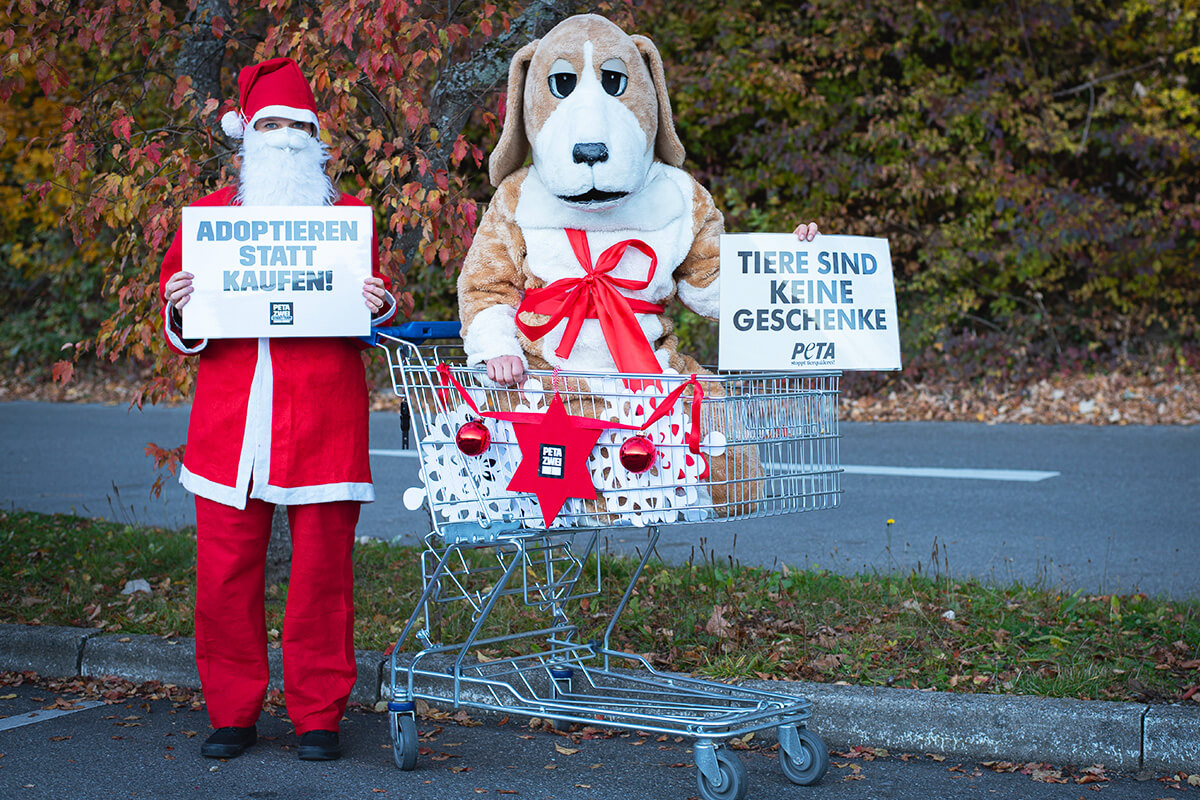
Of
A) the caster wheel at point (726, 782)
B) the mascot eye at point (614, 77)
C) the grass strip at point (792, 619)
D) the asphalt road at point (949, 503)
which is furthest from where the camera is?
the asphalt road at point (949, 503)

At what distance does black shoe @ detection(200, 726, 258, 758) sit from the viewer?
363 cm

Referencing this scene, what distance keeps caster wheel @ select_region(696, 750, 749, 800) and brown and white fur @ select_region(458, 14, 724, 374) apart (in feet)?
3.83

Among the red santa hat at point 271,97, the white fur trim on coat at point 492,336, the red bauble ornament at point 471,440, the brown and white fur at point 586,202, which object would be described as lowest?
the red bauble ornament at point 471,440

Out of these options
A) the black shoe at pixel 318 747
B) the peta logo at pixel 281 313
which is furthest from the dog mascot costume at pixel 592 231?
the black shoe at pixel 318 747

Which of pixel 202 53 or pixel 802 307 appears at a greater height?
pixel 202 53

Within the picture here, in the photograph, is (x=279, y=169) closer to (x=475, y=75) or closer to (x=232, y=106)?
(x=232, y=106)

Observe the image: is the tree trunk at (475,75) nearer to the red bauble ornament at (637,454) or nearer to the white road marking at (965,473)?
the red bauble ornament at (637,454)

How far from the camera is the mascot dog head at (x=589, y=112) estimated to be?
3.53 meters

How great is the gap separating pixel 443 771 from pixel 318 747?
406 millimetres

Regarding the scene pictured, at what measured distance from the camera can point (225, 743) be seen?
12.0 ft

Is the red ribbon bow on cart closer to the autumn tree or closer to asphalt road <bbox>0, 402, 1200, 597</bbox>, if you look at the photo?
the autumn tree

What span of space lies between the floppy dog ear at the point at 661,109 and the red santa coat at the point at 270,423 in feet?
3.59

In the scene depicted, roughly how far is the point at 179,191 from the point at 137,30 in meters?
0.80

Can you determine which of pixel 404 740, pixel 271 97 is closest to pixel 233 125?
pixel 271 97
